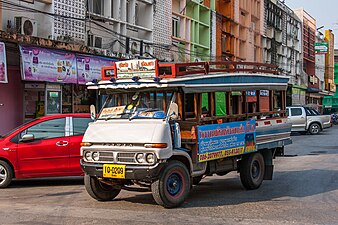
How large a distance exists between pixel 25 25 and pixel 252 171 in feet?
35.0

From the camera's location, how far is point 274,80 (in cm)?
1107

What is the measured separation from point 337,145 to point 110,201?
15828mm

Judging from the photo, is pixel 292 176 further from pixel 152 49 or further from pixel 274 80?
pixel 152 49

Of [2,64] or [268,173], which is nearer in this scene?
[268,173]

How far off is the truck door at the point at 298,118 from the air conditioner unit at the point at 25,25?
663 inches

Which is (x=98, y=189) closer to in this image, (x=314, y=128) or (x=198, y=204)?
(x=198, y=204)

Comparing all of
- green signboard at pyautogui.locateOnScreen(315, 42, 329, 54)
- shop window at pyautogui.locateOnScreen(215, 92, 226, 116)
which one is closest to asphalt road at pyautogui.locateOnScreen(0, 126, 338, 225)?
shop window at pyautogui.locateOnScreen(215, 92, 226, 116)

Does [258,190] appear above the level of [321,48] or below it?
below

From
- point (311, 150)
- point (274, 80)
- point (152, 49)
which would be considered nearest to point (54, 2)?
point (152, 49)

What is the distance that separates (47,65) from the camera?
1741 cm

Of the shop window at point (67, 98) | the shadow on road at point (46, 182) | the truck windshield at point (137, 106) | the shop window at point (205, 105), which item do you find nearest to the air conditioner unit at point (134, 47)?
the shop window at point (67, 98)

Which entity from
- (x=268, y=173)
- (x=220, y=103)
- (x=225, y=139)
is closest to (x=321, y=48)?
(x=268, y=173)

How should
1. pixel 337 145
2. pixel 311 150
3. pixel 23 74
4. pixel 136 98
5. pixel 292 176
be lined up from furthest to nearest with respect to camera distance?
1. pixel 337 145
2. pixel 311 150
3. pixel 23 74
4. pixel 292 176
5. pixel 136 98

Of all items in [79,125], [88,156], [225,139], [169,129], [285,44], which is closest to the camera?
[169,129]
